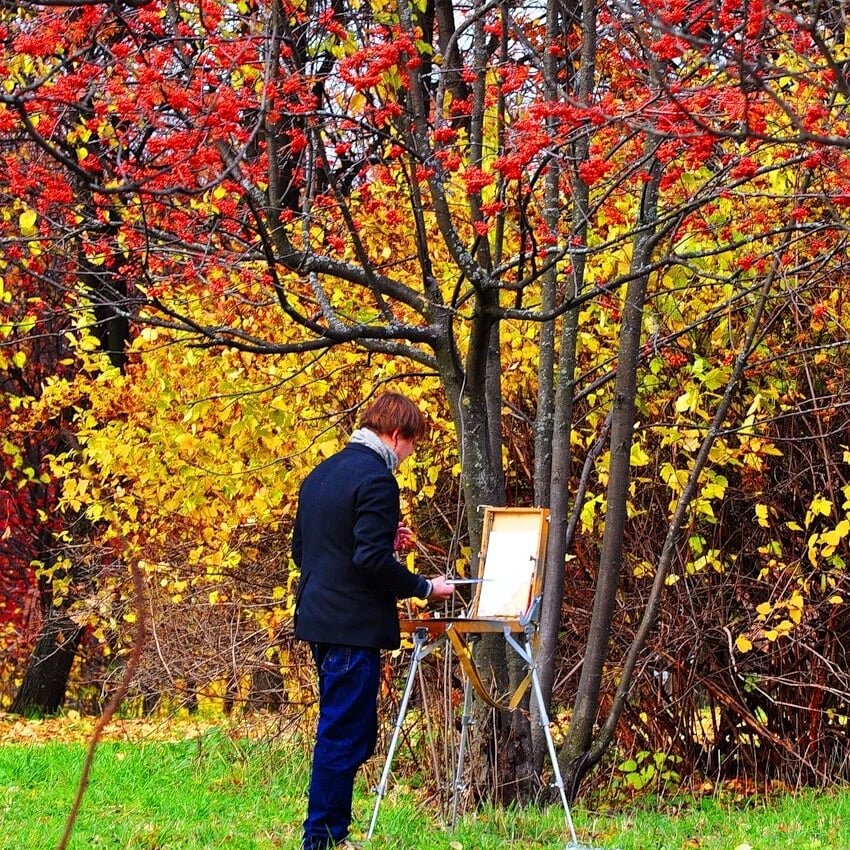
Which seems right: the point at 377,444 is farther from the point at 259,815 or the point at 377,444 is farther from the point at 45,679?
the point at 45,679

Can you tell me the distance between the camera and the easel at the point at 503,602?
196 inches

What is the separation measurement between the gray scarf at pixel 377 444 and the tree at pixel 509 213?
809 mm

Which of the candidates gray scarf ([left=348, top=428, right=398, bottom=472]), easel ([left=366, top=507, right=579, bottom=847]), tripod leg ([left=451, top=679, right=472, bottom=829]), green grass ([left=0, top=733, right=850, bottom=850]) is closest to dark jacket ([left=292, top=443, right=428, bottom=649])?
gray scarf ([left=348, top=428, right=398, bottom=472])

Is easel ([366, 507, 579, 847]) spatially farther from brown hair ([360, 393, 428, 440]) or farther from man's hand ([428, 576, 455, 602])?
brown hair ([360, 393, 428, 440])

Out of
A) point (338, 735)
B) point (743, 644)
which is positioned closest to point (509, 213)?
point (743, 644)

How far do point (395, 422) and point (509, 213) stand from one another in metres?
2.45

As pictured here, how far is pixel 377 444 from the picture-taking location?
4.64m

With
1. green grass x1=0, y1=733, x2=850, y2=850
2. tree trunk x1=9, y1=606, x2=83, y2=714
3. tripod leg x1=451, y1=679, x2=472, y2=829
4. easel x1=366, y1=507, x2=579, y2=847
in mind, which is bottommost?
tree trunk x1=9, y1=606, x2=83, y2=714

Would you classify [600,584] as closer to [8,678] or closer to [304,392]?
[304,392]

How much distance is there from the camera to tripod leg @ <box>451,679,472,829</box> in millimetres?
5430

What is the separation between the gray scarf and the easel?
61 cm

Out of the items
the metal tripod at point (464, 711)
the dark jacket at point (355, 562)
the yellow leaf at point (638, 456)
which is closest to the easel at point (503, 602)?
the metal tripod at point (464, 711)

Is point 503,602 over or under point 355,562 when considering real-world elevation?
under

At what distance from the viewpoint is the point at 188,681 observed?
8281 millimetres
